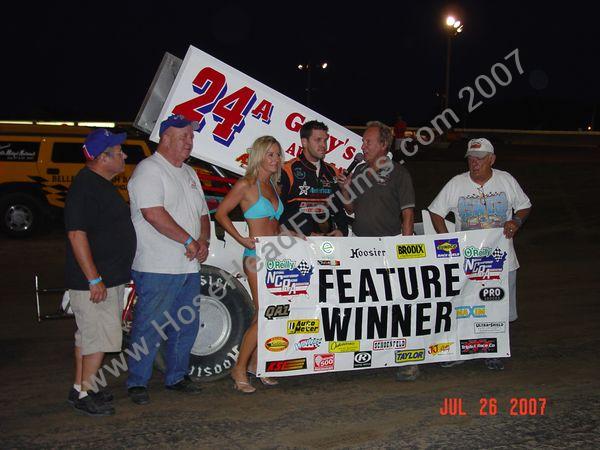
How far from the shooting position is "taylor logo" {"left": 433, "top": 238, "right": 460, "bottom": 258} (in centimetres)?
587

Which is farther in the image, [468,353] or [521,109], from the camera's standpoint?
[521,109]

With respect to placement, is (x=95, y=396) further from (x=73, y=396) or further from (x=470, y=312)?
(x=470, y=312)

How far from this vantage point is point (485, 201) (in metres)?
6.15

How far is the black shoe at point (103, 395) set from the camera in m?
4.92

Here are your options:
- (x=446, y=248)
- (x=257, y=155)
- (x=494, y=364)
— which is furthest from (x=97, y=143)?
(x=494, y=364)

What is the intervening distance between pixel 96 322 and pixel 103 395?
0.62 metres

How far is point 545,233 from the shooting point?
14.8 meters

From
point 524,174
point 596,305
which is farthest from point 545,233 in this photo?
point 524,174

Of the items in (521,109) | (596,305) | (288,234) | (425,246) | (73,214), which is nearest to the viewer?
(73,214)

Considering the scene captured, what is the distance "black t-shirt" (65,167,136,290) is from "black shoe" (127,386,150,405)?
2.79 ft

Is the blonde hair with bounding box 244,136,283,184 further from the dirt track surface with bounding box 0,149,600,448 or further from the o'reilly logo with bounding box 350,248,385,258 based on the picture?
the dirt track surface with bounding box 0,149,600,448

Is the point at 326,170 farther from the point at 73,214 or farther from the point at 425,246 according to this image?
the point at 73,214

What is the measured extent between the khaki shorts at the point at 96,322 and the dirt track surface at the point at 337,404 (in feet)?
1.68

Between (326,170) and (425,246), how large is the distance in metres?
1.04
